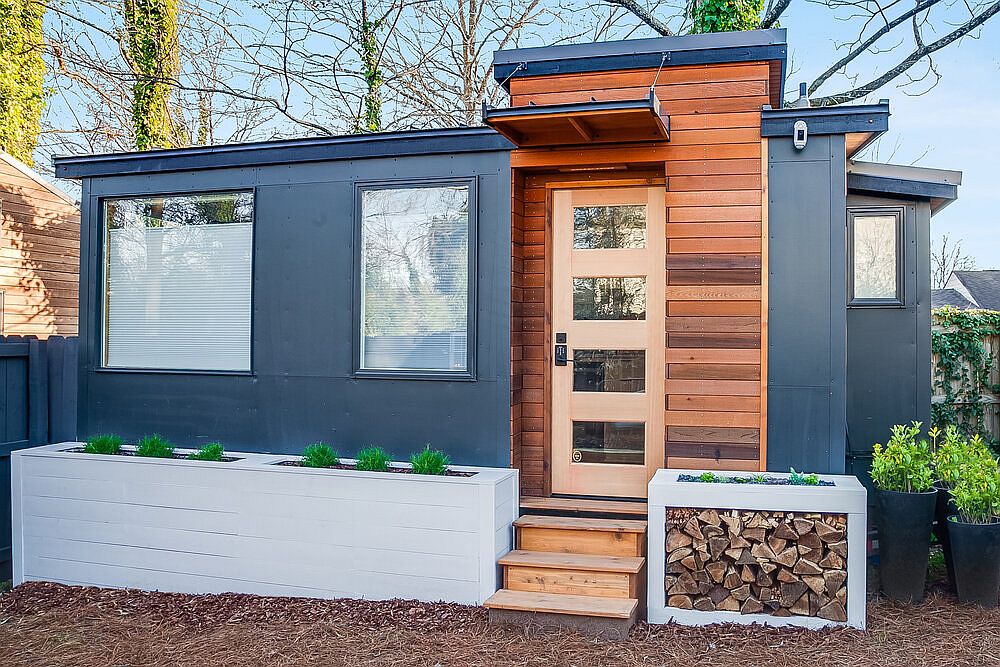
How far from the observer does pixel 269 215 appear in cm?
531

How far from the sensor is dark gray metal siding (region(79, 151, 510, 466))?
4840mm

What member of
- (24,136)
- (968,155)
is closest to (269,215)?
(24,136)

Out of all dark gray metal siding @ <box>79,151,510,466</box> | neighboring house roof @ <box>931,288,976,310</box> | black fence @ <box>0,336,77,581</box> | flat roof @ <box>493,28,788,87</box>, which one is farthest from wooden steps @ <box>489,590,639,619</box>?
neighboring house roof @ <box>931,288,976,310</box>

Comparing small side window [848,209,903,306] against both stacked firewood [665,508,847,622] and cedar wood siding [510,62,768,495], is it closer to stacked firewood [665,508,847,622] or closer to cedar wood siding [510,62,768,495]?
cedar wood siding [510,62,768,495]

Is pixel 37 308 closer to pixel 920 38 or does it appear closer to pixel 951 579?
pixel 951 579

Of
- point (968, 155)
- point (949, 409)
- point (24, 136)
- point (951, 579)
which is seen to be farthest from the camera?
point (968, 155)

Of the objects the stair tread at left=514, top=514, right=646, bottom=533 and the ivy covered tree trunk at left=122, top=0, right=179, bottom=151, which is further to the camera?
the ivy covered tree trunk at left=122, top=0, right=179, bottom=151

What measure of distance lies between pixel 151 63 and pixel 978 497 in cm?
964

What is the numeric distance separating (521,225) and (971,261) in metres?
19.9

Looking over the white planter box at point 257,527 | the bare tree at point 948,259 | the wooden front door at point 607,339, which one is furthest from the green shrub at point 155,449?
the bare tree at point 948,259

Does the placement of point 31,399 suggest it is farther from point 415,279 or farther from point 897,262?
point 897,262

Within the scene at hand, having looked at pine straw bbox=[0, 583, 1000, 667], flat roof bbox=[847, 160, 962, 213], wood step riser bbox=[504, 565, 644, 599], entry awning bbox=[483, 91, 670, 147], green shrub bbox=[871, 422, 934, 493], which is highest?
entry awning bbox=[483, 91, 670, 147]

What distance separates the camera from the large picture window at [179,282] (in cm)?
540

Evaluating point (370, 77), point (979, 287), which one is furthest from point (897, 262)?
point (979, 287)
